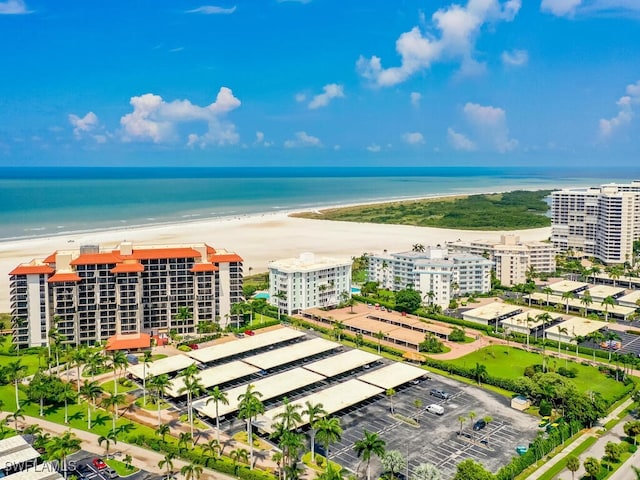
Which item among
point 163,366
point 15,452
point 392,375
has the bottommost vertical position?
point 392,375

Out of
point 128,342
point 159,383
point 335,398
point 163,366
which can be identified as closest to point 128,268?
point 128,342

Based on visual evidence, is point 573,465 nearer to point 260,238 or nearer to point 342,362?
point 342,362

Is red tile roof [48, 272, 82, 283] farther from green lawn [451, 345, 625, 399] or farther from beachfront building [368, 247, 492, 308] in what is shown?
beachfront building [368, 247, 492, 308]

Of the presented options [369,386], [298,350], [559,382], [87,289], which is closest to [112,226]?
[87,289]

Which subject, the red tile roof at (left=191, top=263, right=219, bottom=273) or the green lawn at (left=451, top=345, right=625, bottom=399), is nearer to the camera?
the green lawn at (left=451, top=345, right=625, bottom=399)

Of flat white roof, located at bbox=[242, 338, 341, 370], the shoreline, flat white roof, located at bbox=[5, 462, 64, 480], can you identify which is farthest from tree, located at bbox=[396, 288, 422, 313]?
flat white roof, located at bbox=[5, 462, 64, 480]

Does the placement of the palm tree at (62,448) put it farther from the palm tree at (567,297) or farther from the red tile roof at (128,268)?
the palm tree at (567,297)
